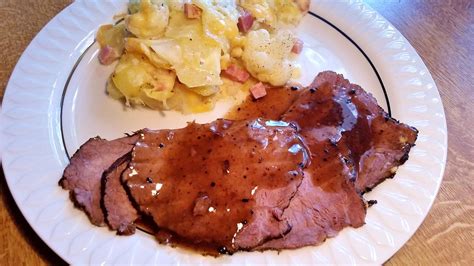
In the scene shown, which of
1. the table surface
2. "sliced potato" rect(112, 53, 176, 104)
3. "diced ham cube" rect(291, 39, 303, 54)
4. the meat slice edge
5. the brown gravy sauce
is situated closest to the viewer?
the brown gravy sauce

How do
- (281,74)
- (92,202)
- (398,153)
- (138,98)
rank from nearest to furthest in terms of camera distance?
1. (92,202)
2. (398,153)
3. (138,98)
4. (281,74)

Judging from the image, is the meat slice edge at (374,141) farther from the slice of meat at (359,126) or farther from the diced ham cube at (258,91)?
the diced ham cube at (258,91)

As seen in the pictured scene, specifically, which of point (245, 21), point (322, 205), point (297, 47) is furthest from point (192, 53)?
point (322, 205)

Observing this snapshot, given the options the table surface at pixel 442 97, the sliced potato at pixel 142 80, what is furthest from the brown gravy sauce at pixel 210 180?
the table surface at pixel 442 97

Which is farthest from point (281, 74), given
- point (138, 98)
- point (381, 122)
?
point (138, 98)

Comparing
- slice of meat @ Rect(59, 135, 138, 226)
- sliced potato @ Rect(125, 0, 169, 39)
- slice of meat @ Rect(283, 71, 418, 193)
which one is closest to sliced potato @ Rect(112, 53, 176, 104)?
sliced potato @ Rect(125, 0, 169, 39)

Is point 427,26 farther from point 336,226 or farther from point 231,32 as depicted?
point 336,226

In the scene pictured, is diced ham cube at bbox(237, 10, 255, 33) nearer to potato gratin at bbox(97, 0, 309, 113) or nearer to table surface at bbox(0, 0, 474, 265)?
potato gratin at bbox(97, 0, 309, 113)
